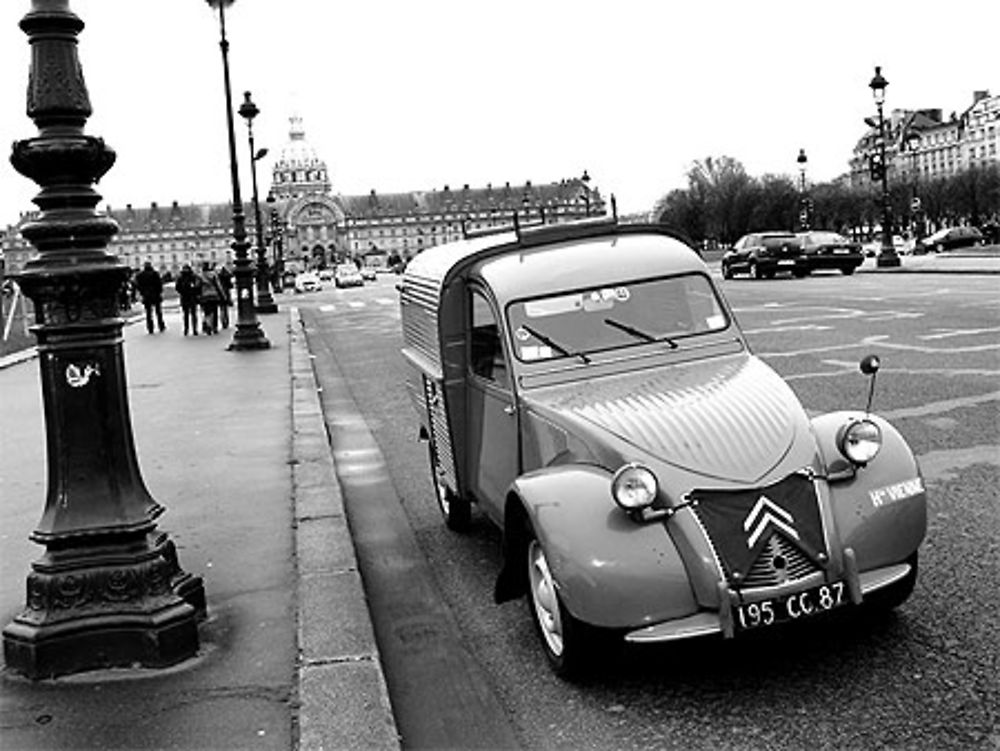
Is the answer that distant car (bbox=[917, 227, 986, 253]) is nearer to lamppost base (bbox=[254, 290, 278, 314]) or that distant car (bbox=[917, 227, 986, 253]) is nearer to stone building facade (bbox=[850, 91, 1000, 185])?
lamppost base (bbox=[254, 290, 278, 314])

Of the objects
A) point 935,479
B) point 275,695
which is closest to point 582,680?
point 275,695

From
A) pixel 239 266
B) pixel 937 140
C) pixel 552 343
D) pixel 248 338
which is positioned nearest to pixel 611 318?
pixel 552 343

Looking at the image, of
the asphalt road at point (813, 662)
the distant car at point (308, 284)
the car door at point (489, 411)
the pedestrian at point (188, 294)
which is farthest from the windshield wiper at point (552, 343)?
the distant car at point (308, 284)

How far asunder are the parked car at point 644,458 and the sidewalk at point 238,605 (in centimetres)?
88

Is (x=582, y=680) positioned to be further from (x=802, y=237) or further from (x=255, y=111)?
(x=802, y=237)

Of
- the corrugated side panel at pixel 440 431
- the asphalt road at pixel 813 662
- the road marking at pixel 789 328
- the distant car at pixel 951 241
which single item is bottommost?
the asphalt road at pixel 813 662

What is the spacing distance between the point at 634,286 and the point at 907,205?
128230 mm

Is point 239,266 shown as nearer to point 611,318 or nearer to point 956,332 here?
point 956,332

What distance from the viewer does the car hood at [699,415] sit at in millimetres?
4809

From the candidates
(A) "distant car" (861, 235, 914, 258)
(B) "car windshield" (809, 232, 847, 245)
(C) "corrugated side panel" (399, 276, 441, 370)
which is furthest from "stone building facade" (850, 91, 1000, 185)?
(C) "corrugated side panel" (399, 276, 441, 370)

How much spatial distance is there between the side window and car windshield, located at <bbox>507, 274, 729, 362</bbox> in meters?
0.18

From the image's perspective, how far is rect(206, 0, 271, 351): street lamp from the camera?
23266 millimetres

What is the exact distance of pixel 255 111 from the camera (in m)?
34.0

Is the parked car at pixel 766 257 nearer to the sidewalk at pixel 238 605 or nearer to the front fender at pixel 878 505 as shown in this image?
the sidewalk at pixel 238 605
